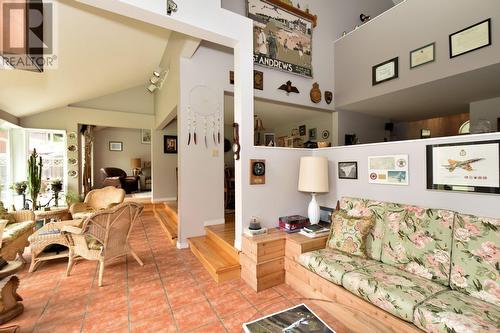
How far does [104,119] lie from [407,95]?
6582mm

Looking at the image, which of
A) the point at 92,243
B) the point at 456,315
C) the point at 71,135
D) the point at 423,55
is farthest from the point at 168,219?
the point at 423,55

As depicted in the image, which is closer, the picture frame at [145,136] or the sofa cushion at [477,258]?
the sofa cushion at [477,258]

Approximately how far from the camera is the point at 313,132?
16.2 feet

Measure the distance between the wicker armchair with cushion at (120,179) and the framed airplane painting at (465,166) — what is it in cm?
803

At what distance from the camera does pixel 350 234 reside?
2088mm

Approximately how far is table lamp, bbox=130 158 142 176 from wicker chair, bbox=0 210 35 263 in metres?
5.40

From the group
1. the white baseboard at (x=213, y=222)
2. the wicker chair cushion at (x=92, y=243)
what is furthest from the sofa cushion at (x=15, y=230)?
the white baseboard at (x=213, y=222)

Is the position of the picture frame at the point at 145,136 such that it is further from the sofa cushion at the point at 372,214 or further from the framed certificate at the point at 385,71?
the sofa cushion at the point at 372,214

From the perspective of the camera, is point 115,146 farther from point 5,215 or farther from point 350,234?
point 350,234

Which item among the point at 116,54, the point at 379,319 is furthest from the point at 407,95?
the point at 116,54

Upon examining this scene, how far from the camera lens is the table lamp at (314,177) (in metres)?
2.51

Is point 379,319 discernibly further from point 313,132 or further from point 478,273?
point 313,132

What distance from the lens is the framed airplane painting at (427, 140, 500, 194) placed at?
5.31ft

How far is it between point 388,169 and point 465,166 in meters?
0.58
